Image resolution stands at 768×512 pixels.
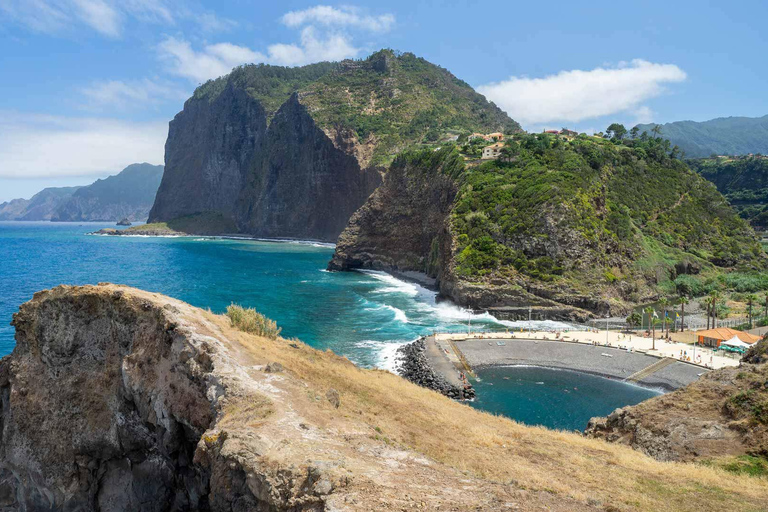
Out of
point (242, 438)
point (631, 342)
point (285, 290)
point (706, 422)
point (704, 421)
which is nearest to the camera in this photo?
point (242, 438)

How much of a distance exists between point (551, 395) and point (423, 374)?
40.2 feet

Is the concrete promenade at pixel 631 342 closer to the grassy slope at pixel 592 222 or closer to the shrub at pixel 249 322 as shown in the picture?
the grassy slope at pixel 592 222

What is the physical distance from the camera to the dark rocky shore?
149 feet

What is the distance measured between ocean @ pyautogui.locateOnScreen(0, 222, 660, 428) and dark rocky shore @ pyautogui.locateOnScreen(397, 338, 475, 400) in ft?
5.19

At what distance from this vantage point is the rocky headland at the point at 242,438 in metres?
13.2

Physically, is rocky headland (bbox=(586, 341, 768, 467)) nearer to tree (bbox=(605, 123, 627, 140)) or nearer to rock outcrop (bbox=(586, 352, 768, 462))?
rock outcrop (bbox=(586, 352, 768, 462))

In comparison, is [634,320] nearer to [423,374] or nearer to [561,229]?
[561,229]

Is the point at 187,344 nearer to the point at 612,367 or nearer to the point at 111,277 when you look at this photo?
the point at 612,367

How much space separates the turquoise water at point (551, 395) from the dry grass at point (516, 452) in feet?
56.3

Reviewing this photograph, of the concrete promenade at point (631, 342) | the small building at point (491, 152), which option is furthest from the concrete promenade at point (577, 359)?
the small building at point (491, 152)

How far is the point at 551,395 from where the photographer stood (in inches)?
1827

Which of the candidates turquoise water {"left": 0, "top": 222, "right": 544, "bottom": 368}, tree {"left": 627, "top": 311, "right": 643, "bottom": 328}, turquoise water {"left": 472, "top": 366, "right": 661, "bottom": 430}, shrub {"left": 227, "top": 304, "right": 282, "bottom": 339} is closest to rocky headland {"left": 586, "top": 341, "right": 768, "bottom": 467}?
turquoise water {"left": 472, "top": 366, "right": 661, "bottom": 430}

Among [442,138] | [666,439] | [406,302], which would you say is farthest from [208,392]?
[442,138]

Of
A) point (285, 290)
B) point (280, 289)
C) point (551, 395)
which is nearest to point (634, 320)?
point (551, 395)
